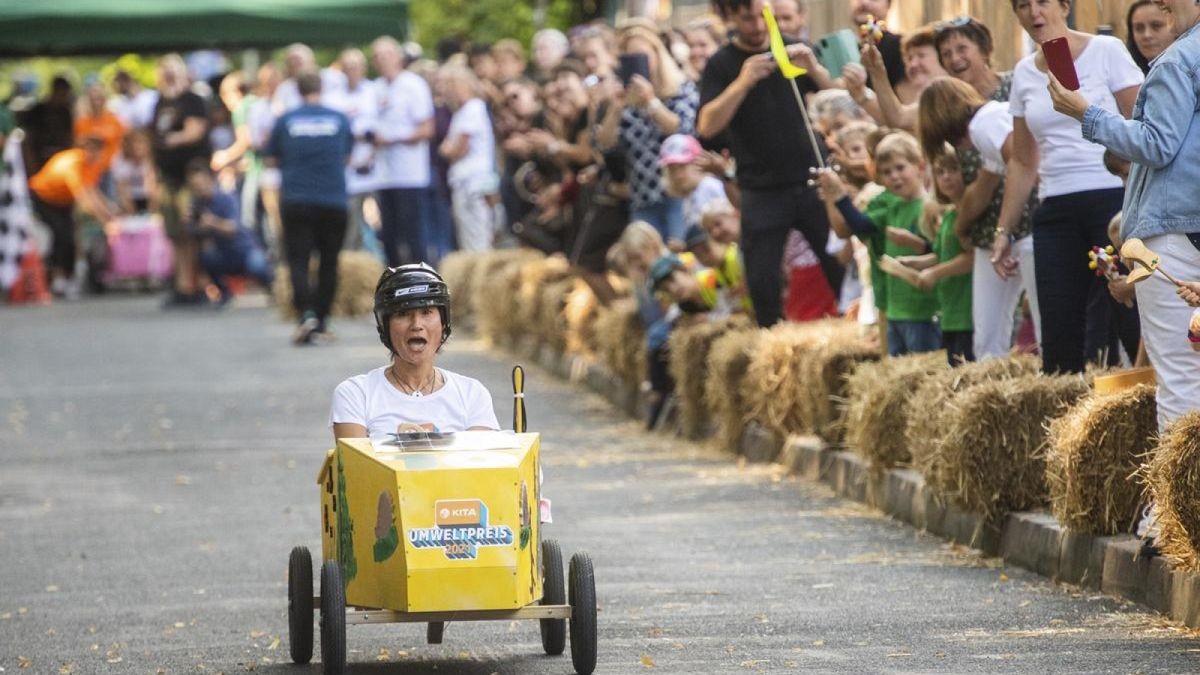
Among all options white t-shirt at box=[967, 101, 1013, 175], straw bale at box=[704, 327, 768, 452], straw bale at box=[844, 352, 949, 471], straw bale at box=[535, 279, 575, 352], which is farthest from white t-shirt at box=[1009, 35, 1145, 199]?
straw bale at box=[535, 279, 575, 352]

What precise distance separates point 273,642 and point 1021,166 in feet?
13.6

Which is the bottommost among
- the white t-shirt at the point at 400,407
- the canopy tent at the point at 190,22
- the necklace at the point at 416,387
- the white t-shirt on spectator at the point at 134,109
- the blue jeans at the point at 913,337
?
the blue jeans at the point at 913,337

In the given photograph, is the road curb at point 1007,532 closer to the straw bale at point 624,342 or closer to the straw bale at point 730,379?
the straw bale at point 730,379

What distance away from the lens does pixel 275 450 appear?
15.1 m

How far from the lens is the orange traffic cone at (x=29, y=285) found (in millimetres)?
32000

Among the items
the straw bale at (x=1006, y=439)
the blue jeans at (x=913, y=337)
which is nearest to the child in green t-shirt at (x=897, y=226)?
the blue jeans at (x=913, y=337)

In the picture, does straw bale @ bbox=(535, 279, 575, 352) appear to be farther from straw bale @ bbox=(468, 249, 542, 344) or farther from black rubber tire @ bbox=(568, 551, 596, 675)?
black rubber tire @ bbox=(568, 551, 596, 675)

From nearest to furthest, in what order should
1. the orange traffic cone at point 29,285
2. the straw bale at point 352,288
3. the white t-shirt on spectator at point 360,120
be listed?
the straw bale at point 352,288, the white t-shirt on spectator at point 360,120, the orange traffic cone at point 29,285

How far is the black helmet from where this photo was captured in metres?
7.75

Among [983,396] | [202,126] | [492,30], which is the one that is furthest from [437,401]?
[492,30]

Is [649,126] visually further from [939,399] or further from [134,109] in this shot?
[134,109]

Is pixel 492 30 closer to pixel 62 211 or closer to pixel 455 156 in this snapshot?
pixel 62 211

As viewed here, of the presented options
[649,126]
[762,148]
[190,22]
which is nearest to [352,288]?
[190,22]

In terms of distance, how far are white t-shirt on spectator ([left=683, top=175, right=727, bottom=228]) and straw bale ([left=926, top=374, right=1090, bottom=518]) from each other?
6.48 metres
